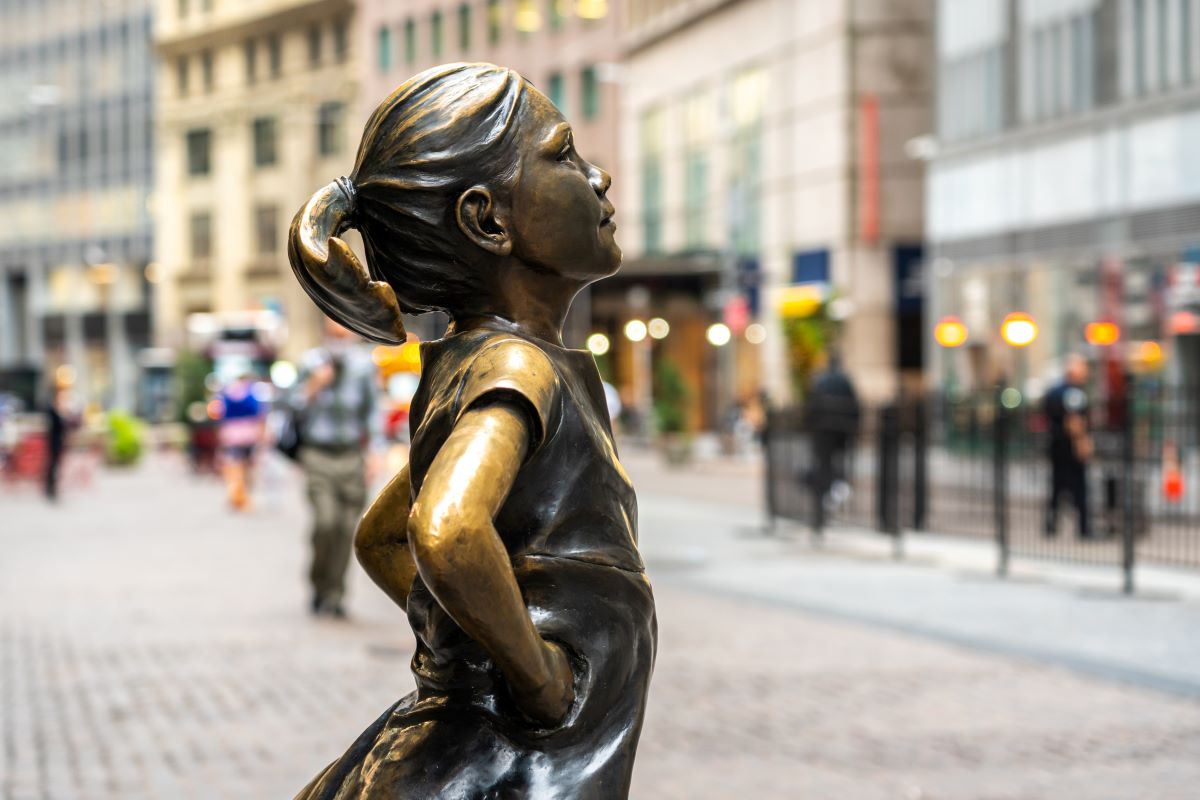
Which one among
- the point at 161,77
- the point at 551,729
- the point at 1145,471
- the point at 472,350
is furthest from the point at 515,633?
the point at 161,77

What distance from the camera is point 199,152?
266 ft

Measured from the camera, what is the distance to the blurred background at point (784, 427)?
771 cm

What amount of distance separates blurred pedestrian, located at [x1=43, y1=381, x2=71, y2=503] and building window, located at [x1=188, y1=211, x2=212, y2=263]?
54.9 m

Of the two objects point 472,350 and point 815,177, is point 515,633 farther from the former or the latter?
point 815,177

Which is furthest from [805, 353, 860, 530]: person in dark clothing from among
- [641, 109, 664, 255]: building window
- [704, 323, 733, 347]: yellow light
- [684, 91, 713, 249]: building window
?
[641, 109, 664, 255]: building window

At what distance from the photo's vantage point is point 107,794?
249 inches

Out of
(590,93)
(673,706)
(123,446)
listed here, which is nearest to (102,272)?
(590,93)

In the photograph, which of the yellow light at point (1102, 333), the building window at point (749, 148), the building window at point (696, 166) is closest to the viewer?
the yellow light at point (1102, 333)

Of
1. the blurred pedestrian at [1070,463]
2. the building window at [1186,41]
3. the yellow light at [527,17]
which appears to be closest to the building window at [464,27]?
the yellow light at [527,17]

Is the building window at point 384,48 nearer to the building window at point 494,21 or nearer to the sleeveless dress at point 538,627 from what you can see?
the building window at point 494,21

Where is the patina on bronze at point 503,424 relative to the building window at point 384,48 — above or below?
below

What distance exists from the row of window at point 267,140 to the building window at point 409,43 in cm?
422

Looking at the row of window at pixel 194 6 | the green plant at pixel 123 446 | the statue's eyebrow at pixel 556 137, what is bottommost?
the green plant at pixel 123 446

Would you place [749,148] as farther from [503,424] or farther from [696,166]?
[503,424]
